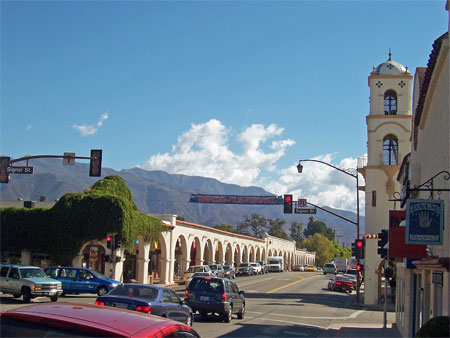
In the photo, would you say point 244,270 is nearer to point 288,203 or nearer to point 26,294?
point 288,203

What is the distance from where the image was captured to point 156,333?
4.55m

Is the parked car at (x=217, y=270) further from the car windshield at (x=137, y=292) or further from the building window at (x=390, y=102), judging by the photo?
the car windshield at (x=137, y=292)

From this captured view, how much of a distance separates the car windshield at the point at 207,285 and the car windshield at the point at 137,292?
19.5 ft

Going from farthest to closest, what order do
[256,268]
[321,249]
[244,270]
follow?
[321,249] < [256,268] < [244,270]

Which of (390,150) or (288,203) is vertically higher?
(390,150)

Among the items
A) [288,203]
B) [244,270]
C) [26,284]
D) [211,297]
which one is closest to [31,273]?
[26,284]

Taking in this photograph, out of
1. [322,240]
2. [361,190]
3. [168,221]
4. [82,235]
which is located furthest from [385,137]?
[322,240]

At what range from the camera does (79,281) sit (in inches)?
1168

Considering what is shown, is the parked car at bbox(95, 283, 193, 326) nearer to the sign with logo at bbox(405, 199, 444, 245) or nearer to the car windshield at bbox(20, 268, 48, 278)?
the sign with logo at bbox(405, 199, 444, 245)

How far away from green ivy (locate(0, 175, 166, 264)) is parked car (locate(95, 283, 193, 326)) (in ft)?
76.4

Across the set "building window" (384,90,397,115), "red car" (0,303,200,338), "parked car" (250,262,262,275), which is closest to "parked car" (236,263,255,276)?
"parked car" (250,262,262,275)

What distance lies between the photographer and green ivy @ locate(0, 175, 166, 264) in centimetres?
3888

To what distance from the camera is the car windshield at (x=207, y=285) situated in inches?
846

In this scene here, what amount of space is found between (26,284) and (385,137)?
89.5ft
